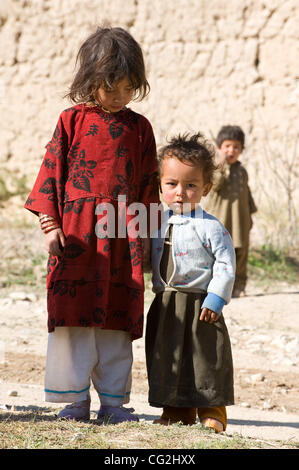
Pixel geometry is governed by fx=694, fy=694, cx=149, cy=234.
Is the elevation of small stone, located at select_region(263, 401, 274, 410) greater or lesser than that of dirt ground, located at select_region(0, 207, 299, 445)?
lesser

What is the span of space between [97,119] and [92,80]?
16 centimetres

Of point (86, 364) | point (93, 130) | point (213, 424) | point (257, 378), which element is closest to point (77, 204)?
point (93, 130)

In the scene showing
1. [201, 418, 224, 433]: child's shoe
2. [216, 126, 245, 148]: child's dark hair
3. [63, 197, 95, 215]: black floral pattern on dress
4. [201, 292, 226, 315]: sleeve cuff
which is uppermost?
[216, 126, 245, 148]: child's dark hair

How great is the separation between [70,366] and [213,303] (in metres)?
0.62

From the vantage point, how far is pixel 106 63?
8.91 feet

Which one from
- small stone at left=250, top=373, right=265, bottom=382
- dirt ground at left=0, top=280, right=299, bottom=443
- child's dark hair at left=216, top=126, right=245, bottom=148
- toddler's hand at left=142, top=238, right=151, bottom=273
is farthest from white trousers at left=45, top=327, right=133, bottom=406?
child's dark hair at left=216, top=126, right=245, bottom=148

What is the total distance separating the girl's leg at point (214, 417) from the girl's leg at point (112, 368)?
0.31 meters

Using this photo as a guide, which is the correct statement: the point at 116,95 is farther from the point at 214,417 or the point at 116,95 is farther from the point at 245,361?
the point at 245,361

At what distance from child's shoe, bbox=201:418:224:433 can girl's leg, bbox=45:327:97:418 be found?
48 cm

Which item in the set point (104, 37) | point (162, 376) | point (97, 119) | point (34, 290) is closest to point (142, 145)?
point (97, 119)

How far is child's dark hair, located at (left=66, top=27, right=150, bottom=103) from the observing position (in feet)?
8.93

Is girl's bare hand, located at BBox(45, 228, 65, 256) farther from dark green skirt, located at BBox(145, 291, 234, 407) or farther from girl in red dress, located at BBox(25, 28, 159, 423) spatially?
dark green skirt, located at BBox(145, 291, 234, 407)

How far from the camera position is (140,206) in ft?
9.41
